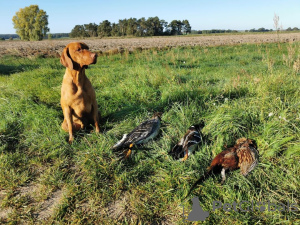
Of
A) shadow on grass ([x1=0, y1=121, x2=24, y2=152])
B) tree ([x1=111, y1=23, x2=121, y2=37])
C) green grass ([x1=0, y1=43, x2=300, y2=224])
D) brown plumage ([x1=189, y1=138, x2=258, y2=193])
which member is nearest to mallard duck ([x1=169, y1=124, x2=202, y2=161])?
green grass ([x1=0, y1=43, x2=300, y2=224])

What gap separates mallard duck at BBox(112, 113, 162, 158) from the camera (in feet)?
9.49

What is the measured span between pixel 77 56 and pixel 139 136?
1439 mm

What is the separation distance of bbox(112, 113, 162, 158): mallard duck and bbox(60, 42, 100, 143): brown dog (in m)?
0.71

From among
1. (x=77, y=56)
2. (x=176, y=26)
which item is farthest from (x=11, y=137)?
(x=176, y=26)

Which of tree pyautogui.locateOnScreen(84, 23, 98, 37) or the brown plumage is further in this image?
tree pyautogui.locateOnScreen(84, 23, 98, 37)

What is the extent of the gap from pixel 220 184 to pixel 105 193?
1.28 metres

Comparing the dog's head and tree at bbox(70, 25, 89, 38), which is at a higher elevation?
tree at bbox(70, 25, 89, 38)

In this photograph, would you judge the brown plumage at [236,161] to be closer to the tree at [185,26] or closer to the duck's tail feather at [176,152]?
the duck's tail feather at [176,152]

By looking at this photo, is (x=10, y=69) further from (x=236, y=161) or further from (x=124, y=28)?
(x=124, y=28)

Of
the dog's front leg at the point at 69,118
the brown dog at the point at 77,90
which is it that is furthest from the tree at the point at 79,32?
the dog's front leg at the point at 69,118

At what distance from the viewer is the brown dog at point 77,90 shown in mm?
2846

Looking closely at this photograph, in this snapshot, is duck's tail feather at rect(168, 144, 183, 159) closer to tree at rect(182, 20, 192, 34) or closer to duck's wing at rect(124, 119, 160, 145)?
duck's wing at rect(124, 119, 160, 145)

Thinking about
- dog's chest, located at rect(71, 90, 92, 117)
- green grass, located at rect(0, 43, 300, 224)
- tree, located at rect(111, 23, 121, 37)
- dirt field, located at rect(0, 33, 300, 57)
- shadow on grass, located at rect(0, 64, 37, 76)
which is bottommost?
green grass, located at rect(0, 43, 300, 224)

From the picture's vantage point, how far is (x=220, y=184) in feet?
7.27
